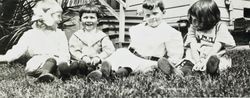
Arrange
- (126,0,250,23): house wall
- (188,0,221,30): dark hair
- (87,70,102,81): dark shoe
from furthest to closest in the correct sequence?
(126,0,250,23): house wall → (188,0,221,30): dark hair → (87,70,102,81): dark shoe

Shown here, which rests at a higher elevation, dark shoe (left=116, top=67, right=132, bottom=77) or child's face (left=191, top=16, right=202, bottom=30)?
child's face (left=191, top=16, right=202, bottom=30)

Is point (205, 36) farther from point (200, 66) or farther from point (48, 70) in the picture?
point (48, 70)

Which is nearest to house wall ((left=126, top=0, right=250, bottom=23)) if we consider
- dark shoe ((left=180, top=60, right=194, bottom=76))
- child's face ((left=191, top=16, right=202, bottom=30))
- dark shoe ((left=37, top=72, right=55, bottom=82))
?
child's face ((left=191, top=16, right=202, bottom=30))

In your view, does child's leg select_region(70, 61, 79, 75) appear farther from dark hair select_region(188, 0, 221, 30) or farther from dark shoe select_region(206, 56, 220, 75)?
dark hair select_region(188, 0, 221, 30)

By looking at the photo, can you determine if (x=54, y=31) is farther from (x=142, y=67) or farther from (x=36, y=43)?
(x=142, y=67)

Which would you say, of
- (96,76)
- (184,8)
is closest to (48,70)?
(96,76)

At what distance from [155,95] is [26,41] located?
82.7 inches

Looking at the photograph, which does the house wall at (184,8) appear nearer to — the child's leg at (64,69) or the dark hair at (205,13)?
the dark hair at (205,13)

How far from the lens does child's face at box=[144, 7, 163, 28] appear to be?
457cm

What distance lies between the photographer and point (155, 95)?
3098 mm

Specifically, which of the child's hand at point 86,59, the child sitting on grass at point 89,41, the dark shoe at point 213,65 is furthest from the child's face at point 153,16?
the dark shoe at point 213,65

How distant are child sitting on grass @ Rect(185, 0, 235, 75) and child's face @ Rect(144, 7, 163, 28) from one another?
14.1 inches

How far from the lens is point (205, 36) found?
4516 mm

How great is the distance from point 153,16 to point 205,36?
2.11 feet
